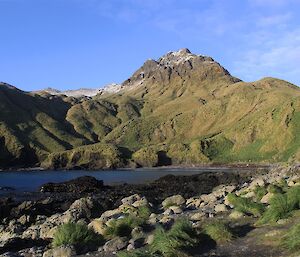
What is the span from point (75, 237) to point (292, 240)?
687cm

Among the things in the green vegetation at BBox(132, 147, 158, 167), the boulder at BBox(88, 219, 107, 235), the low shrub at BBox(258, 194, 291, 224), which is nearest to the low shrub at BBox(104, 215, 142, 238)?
the boulder at BBox(88, 219, 107, 235)

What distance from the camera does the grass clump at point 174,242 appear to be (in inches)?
495

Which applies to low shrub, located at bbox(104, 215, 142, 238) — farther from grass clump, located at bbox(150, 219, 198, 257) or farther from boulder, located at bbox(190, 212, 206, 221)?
grass clump, located at bbox(150, 219, 198, 257)

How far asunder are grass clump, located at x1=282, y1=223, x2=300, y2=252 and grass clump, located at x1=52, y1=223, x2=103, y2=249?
6.02m

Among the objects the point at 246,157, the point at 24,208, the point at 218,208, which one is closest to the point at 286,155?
the point at 246,157

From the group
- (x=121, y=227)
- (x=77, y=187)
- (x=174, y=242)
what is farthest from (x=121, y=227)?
(x=77, y=187)

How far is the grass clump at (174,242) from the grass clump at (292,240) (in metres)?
2.46

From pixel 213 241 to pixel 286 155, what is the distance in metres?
140

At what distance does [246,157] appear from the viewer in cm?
16675

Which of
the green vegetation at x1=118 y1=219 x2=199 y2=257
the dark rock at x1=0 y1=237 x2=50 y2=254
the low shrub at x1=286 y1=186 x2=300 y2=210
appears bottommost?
the dark rock at x1=0 y1=237 x2=50 y2=254

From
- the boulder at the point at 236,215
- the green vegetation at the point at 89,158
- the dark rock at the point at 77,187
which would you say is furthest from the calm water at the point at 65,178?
the boulder at the point at 236,215

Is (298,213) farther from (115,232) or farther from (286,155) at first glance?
(286,155)

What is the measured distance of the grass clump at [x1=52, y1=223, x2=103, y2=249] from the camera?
15.4 m

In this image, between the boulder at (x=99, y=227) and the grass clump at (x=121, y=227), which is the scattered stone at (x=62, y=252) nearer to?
the grass clump at (x=121, y=227)
